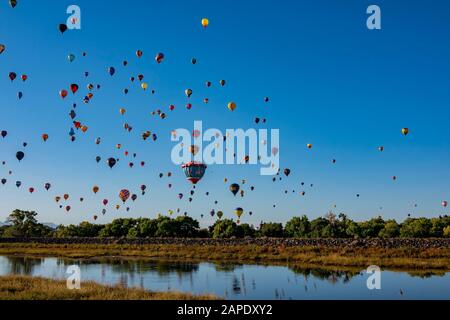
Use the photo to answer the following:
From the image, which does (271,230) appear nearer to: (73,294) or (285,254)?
(285,254)

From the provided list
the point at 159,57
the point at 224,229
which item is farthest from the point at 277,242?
the point at 224,229

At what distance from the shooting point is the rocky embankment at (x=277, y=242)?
60.8 m

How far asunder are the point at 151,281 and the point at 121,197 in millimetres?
30978

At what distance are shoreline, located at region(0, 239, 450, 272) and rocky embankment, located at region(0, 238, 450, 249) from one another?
0.34 meters

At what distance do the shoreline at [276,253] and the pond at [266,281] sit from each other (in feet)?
18.9

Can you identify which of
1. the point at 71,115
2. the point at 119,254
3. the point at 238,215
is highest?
the point at 71,115

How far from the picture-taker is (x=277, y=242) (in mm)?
69500

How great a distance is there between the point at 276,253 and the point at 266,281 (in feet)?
81.6

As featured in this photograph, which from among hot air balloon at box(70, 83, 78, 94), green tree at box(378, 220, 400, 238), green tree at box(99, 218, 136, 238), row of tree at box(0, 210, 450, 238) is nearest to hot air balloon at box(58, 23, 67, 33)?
A: hot air balloon at box(70, 83, 78, 94)
